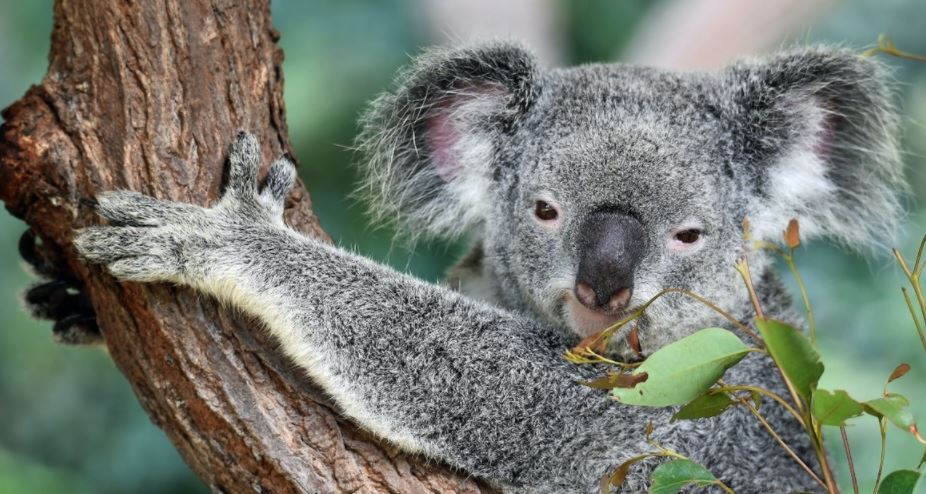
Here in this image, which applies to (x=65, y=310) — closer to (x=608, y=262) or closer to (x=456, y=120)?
(x=456, y=120)

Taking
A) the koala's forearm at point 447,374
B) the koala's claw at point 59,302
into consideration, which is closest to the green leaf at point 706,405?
the koala's forearm at point 447,374

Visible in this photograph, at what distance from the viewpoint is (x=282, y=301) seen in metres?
2.50

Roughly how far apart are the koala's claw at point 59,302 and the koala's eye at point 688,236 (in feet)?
6.12

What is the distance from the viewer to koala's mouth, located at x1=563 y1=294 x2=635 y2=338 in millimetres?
2607

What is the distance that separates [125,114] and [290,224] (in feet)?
1.98

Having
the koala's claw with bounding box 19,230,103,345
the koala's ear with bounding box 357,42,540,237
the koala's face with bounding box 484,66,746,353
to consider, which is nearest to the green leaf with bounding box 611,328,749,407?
the koala's face with bounding box 484,66,746,353

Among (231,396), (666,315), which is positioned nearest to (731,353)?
(666,315)

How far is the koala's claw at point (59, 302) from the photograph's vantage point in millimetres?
2936

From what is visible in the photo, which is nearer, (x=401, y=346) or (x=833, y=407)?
(x=833, y=407)

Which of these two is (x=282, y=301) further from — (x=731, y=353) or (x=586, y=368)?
(x=731, y=353)

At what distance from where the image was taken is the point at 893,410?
166cm

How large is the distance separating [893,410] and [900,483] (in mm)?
313

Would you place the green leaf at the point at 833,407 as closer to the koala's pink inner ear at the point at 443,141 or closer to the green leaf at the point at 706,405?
the green leaf at the point at 706,405

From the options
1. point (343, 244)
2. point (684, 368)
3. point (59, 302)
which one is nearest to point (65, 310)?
point (59, 302)
